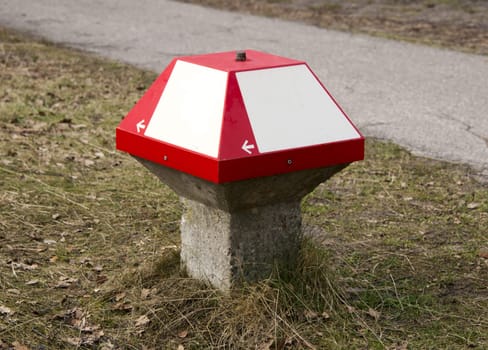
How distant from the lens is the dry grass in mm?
3852

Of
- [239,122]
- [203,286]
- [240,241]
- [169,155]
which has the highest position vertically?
[239,122]

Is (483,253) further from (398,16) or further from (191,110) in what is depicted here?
(398,16)

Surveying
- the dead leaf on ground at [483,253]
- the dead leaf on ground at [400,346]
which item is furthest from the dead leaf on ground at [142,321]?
the dead leaf on ground at [483,253]

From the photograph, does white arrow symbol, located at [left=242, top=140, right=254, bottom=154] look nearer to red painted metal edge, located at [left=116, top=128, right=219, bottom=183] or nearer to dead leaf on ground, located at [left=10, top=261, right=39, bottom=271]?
red painted metal edge, located at [left=116, top=128, right=219, bottom=183]

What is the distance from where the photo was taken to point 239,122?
3.62 meters

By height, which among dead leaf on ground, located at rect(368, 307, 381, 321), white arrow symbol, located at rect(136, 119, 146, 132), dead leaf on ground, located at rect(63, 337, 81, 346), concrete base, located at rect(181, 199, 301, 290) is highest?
white arrow symbol, located at rect(136, 119, 146, 132)

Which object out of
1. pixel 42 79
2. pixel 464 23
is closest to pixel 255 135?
pixel 42 79

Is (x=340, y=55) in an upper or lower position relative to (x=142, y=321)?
upper

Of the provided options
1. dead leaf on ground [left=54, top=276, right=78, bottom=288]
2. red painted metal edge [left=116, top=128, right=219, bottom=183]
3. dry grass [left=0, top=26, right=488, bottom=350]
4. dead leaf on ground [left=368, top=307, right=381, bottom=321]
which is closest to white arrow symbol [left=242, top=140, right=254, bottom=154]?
red painted metal edge [left=116, top=128, right=219, bottom=183]

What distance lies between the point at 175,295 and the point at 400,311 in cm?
99

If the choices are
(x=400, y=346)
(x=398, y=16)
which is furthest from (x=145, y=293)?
(x=398, y=16)

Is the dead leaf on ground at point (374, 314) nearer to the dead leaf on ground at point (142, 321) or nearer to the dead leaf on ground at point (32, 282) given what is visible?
the dead leaf on ground at point (142, 321)

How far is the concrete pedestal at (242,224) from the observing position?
3781 millimetres

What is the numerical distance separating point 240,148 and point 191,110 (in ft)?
1.02
